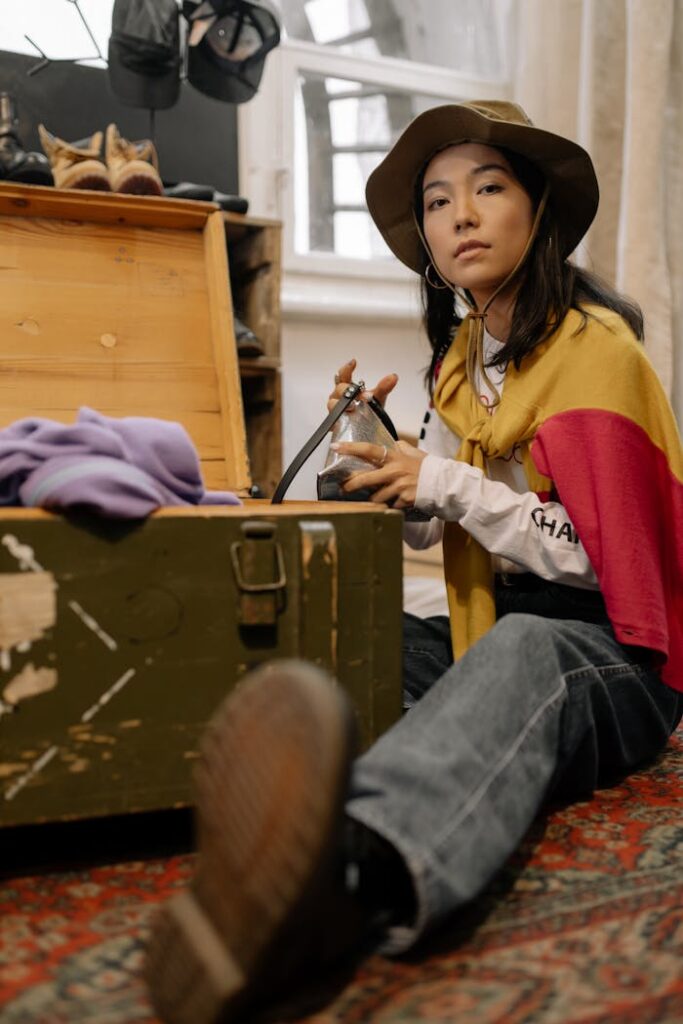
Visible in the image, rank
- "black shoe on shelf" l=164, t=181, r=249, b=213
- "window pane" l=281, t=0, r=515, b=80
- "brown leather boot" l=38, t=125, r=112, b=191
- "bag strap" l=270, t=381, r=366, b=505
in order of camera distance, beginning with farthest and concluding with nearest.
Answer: "window pane" l=281, t=0, r=515, b=80 → "black shoe on shelf" l=164, t=181, r=249, b=213 → "brown leather boot" l=38, t=125, r=112, b=191 → "bag strap" l=270, t=381, r=366, b=505

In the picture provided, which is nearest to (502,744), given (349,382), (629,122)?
(349,382)

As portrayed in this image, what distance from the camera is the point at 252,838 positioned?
21.1 inches

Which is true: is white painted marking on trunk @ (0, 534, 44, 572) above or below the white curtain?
below

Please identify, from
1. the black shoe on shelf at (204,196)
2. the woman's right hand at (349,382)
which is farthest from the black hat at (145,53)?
the woman's right hand at (349,382)

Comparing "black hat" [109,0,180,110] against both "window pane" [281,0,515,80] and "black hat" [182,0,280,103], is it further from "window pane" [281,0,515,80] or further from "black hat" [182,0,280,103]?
"window pane" [281,0,515,80]

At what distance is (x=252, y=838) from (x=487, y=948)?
0.80 feet

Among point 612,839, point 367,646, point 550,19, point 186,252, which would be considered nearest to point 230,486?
point 186,252

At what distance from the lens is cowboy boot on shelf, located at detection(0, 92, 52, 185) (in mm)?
1573

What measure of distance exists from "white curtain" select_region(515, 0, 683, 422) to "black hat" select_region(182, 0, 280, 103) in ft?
2.54

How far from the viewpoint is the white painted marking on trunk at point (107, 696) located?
30.2 inches

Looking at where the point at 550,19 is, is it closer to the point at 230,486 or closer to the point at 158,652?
the point at 230,486

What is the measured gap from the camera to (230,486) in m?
1.34

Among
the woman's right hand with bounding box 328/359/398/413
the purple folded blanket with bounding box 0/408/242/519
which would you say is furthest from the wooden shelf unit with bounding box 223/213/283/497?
the purple folded blanket with bounding box 0/408/242/519

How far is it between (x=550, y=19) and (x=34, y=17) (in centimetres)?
120
